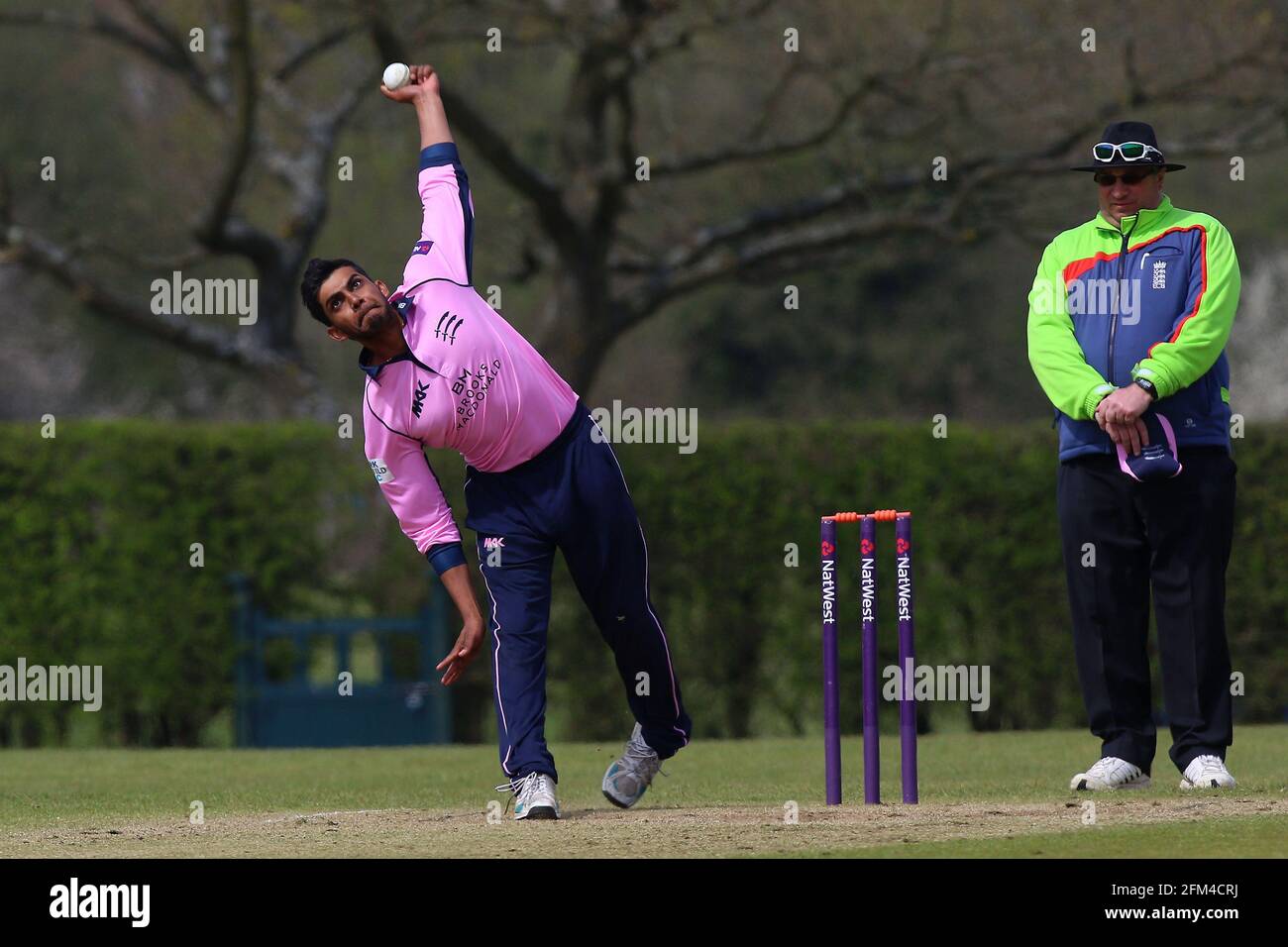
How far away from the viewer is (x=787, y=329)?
38719 mm

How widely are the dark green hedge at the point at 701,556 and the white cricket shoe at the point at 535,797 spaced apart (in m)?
5.75

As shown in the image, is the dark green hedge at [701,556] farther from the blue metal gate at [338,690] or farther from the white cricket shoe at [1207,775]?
the white cricket shoe at [1207,775]

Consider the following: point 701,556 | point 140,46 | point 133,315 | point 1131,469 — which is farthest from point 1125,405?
point 140,46

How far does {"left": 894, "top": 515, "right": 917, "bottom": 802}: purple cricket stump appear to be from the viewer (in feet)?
23.1

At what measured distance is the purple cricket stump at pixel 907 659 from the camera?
23.1 feet

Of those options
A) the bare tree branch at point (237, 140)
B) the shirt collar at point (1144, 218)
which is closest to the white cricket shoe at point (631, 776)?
the shirt collar at point (1144, 218)

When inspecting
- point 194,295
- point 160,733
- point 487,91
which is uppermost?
point 487,91

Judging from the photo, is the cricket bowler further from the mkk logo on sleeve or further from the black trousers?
the black trousers

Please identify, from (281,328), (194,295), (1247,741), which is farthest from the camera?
(281,328)

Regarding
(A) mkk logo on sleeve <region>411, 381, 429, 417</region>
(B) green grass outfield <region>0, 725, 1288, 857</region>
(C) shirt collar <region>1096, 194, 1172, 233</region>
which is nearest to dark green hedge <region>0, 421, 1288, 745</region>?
(B) green grass outfield <region>0, 725, 1288, 857</region>

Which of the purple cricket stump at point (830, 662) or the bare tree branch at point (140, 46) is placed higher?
the bare tree branch at point (140, 46)

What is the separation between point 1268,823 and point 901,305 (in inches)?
1303

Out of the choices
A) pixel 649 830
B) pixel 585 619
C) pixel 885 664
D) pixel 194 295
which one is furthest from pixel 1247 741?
pixel 194 295
